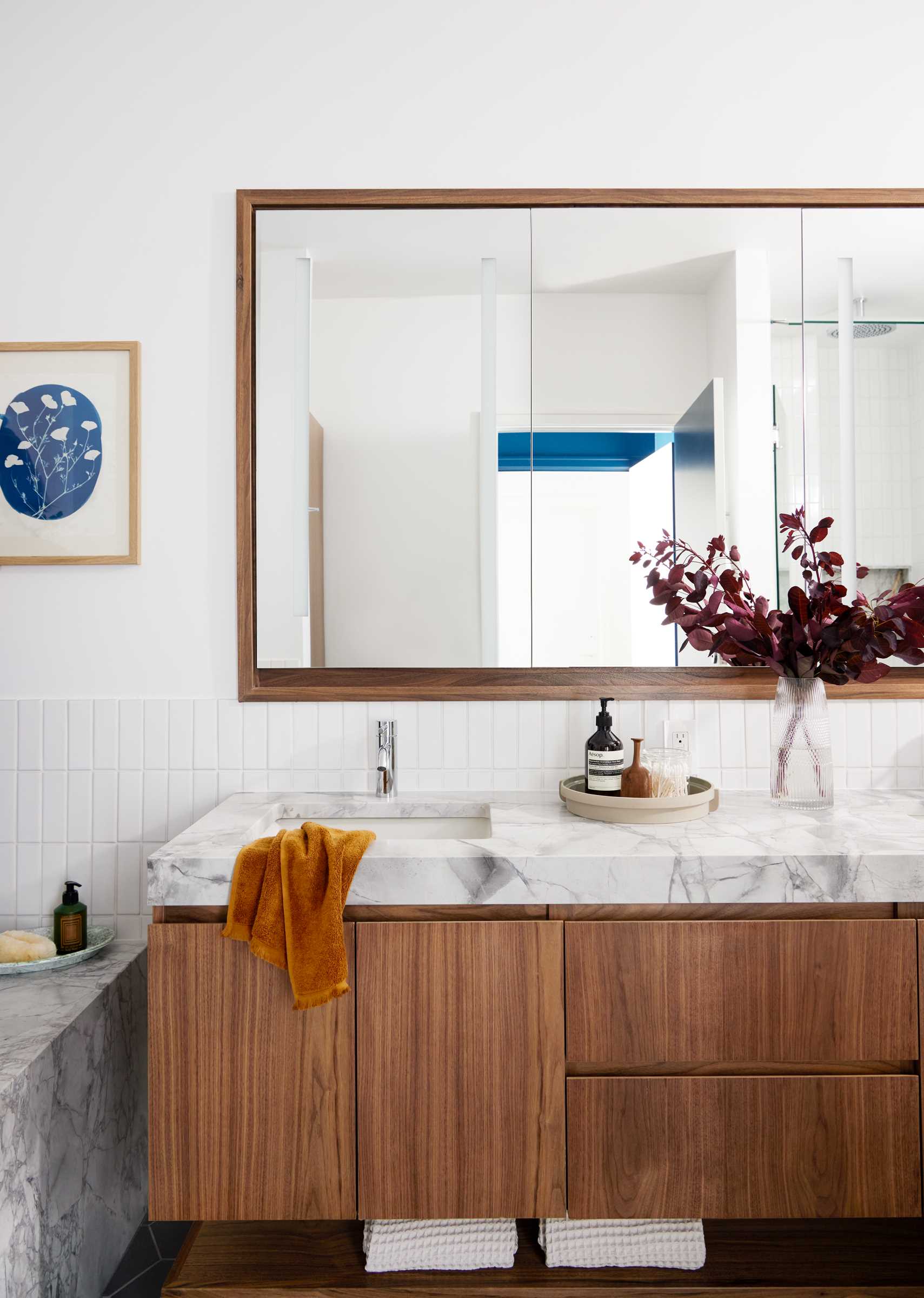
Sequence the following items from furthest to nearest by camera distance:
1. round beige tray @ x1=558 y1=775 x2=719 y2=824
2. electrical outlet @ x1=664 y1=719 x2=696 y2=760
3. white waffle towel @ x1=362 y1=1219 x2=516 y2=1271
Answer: electrical outlet @ x1=664 y1=719 x2=696 y2=760
round beige tray @ x1=558 y1=775 x2=719 y2=824
white waffle towel @ x1=362 y1=1219 x2=516 y2=1271

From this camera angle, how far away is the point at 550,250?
176cm

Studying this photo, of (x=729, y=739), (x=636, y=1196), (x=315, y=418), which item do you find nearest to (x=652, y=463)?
(x=729, y=739)

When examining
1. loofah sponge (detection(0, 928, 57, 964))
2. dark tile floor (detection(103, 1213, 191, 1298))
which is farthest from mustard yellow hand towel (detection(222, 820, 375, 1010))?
dark tile floor (detection(103, 1213, 191, 1298))

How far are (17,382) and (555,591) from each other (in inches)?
49.8

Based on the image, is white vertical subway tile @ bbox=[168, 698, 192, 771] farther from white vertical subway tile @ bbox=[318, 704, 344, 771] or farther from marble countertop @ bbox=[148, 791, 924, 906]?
marble countertop @ bbox=[148, 791, 924, 906]

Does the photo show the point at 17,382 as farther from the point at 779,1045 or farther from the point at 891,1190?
the point at 891,1190

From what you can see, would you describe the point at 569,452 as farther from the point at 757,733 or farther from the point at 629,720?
the point at 757,733

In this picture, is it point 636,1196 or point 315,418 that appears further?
point 315,418

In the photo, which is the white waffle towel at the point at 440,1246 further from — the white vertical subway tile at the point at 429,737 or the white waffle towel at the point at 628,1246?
the white vertical subway tile at the point at 429,737

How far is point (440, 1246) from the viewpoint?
1.34 meters

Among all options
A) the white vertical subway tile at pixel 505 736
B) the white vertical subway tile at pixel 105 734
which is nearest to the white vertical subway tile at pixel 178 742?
the white vertical subway tile at pixel 105 734

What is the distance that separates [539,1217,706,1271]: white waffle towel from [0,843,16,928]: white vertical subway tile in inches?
50.2

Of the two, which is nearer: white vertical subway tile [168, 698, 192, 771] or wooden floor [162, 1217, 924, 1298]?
wooden floor [162, 1217, 924, 1298]

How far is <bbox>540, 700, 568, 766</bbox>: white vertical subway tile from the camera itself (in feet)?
5.79
